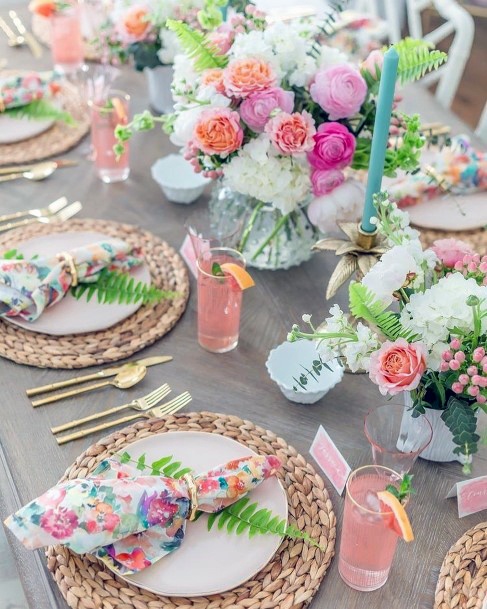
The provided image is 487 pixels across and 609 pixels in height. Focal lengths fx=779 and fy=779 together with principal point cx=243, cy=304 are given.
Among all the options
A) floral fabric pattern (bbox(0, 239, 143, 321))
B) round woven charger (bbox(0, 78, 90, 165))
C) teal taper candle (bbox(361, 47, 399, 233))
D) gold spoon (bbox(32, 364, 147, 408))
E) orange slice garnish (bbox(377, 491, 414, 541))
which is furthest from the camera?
round woven charger (bbox(0, 78, 90, 165))

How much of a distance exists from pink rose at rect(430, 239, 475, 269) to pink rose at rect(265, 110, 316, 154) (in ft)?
0.89

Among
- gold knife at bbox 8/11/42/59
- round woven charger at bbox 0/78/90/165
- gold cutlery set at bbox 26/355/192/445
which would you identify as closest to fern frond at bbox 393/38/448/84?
gold cutlery set at bbox 26/355/192/445

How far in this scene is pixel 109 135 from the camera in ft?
5.34

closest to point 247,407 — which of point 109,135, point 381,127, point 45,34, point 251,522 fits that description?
point 251,522

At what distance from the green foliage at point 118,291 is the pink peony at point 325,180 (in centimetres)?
31

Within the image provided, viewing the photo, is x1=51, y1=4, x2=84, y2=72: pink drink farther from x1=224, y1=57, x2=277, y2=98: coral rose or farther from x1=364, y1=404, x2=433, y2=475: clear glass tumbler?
x1=364, y1=404, x2=433, y2=475: clear glass tumbler

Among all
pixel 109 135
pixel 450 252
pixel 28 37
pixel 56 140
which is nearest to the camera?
pixel 450 252

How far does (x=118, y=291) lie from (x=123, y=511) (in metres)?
0.50

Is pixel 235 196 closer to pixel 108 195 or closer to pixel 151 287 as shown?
pixel 151 287

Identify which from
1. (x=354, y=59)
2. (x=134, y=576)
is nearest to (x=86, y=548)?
(x=134, y=576)

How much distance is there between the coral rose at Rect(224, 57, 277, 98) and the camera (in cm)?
119

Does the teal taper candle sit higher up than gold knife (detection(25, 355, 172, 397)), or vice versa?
the teal taper candle

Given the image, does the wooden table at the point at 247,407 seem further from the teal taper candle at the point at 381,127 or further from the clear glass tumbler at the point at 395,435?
the teal taper candle at the point at 381,127

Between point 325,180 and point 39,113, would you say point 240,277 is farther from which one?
point 39,113
